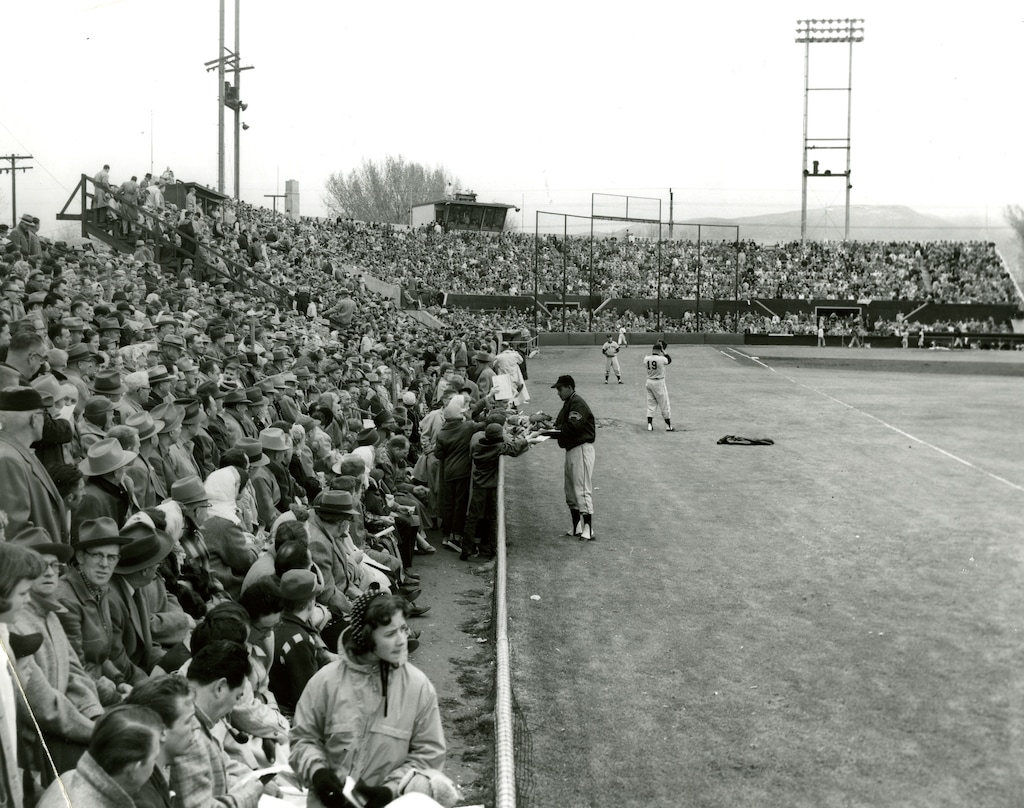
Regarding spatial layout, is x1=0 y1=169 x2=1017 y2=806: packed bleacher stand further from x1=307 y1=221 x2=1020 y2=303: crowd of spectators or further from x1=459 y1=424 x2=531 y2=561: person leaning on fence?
x1=307 y1=221 x2=1020 y2=303: crowd of spectators

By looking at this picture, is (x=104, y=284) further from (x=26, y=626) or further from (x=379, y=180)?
(x=379, y=180)

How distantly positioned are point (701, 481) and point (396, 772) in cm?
1414

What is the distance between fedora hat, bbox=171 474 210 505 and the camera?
701 centimetres

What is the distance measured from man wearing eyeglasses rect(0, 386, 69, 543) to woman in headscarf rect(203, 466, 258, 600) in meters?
1.20

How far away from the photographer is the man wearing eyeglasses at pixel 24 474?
5926 millimetres

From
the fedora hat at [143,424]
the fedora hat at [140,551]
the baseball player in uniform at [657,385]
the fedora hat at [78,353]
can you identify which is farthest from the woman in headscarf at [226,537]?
the baseball player in uniform at [657,385]

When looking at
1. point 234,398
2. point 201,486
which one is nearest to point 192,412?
point 234,398

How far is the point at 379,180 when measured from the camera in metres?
109

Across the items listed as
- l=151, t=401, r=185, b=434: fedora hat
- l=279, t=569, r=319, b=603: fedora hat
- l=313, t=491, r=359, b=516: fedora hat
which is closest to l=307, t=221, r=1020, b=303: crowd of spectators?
l=151, t=401, r=185, b=434: fedora hat

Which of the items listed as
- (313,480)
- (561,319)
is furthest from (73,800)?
(561,319)

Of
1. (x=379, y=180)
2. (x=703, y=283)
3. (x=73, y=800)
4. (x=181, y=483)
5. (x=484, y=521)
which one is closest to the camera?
(x=73, y=800)

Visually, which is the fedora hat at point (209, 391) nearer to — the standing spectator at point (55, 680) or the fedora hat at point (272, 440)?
the fedora hat at point (272, 440)

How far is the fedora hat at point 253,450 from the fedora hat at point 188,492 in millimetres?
1520

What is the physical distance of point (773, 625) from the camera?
412 inches
